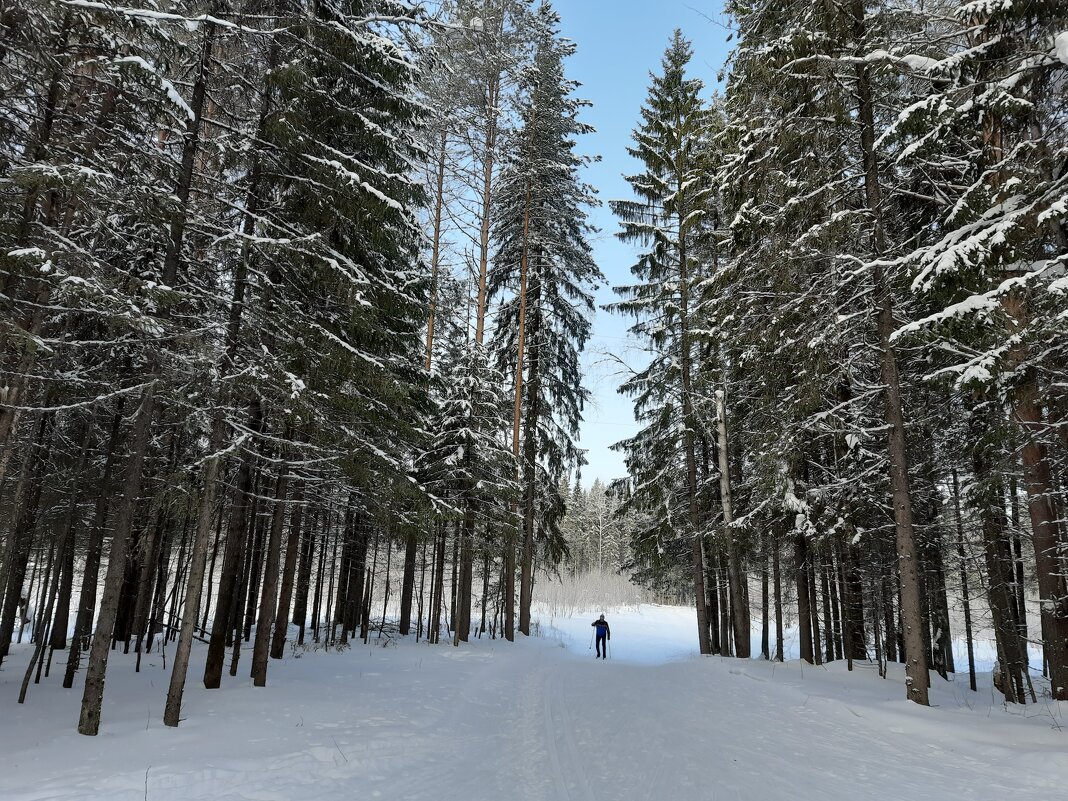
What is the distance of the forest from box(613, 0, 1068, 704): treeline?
8 cm

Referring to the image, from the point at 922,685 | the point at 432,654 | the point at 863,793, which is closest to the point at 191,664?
the point at 432,654

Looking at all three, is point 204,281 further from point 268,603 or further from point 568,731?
point 568,731

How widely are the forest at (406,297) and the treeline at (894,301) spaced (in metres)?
0.08

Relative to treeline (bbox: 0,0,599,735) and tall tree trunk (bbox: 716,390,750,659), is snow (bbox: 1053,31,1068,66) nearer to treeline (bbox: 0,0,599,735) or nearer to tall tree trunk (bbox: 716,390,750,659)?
treeline (bbox: 0,0,599,735)

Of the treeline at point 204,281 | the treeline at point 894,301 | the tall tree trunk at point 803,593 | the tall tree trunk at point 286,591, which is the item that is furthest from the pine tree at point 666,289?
the tall tree trunk at point 286,591

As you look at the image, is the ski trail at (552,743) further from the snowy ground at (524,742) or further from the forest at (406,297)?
the forest at (406,297)

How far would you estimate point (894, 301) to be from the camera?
11383 millimetres

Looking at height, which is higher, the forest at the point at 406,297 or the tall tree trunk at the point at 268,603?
the forest at the point at 406,297

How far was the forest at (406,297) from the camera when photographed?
267 inches

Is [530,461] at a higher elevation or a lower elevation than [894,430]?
higher

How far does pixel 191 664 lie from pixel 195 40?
12140 millimetres

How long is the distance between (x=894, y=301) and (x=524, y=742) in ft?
34.9

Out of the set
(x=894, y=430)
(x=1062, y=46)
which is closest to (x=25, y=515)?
(x=894, y=430)

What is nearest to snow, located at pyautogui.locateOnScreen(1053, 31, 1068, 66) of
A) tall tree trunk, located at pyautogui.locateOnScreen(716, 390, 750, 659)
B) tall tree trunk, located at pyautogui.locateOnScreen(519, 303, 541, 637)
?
tall tree trunk, located at pyautogui.locateOnScreen(716, 390, 750, 659)
